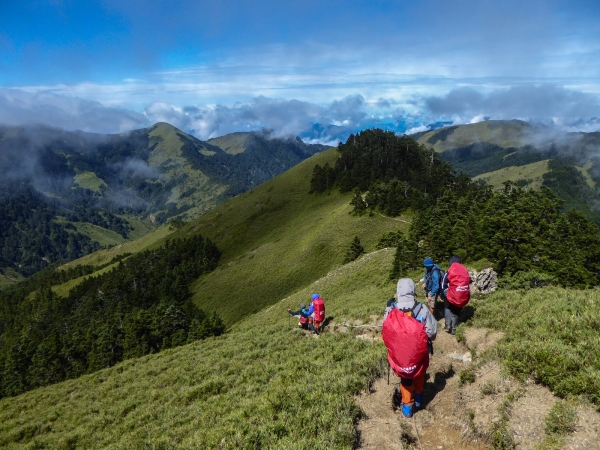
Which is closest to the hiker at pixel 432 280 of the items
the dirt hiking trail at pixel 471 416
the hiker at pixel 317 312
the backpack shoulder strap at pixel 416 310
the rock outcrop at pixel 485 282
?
the dirt hiking trail at pixel 471 416

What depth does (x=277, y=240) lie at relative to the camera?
355 ft

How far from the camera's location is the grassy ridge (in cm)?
862

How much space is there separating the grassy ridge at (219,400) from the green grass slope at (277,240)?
4962cm

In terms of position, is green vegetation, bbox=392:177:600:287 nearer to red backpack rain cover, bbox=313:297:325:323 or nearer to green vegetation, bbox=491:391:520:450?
red backpack rain cover, bbox=313:297:325:323

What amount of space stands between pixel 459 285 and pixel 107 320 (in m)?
104

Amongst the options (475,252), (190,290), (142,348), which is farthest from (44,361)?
(475,252)

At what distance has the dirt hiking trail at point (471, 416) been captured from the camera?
6836 mm

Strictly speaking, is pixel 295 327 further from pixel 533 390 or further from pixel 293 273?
pixel 293 273

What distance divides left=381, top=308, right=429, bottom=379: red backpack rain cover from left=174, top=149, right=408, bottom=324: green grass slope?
62903 millimetres

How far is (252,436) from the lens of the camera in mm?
8359

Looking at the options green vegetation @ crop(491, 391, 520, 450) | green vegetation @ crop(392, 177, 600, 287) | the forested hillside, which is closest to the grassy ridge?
green vegetation @ crop(491, 391, 520, 450)

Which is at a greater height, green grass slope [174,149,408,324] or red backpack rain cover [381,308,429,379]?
red backpack rain cover [381,308,429,379]

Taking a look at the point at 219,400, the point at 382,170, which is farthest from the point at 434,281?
the point at 382,170

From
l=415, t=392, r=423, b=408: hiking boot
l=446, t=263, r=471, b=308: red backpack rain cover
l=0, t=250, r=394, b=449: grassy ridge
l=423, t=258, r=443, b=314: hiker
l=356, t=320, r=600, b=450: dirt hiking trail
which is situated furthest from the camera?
l=423, t=258, r=443, b=314: hiker
